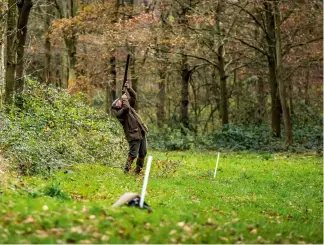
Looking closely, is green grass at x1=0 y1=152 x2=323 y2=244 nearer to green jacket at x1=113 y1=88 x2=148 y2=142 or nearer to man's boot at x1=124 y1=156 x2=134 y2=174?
man's boot at x1=124 y1=156 x2=134 y2=174

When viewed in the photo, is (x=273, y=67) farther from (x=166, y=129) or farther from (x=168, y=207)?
(x=168, y=207)

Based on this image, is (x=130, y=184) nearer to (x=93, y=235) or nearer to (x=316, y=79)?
(x=93, y=235)

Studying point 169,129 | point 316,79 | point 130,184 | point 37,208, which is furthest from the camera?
point 316,79

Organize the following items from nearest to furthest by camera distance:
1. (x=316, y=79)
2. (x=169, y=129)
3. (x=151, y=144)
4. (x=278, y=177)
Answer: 1. (x=278, y=177)
2. (x=151, y=144)
3. (x=169, y=129)
4. (x=316, y=79)

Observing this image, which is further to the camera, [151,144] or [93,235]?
[151,144]

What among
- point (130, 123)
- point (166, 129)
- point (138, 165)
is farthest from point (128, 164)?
point (166, 129)

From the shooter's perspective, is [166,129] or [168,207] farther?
[166,129]

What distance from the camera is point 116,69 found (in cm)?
3462

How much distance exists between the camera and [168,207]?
10.3 metres

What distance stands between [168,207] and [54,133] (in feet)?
25.6

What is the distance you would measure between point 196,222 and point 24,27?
48.6 feet

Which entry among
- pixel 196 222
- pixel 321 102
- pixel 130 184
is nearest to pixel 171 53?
pixel 321 102

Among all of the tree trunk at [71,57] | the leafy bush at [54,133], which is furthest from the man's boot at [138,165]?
the tree trunk at [71,57]

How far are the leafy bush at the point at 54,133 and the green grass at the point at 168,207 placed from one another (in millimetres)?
794
